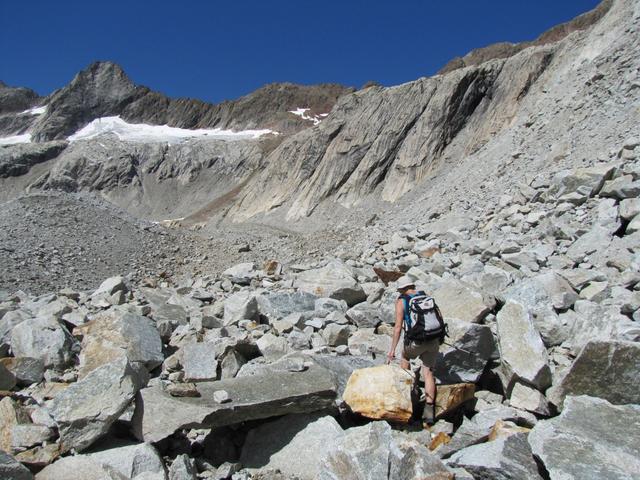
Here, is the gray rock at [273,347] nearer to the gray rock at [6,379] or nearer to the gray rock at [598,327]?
the gray rock at [6,379]

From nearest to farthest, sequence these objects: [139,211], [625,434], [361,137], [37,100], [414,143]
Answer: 1. [625,434]
2. [414,143]
3. [361,137]
4. [139,211]
5. [37,100]

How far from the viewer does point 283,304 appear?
8.52m

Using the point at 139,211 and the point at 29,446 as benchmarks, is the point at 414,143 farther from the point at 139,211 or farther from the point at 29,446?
the point at 139,211

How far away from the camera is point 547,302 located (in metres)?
6.34

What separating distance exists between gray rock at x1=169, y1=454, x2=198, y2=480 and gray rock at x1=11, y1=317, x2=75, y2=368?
11.1 feet

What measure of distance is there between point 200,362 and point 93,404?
178cm

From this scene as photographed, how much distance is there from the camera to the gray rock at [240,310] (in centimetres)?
815

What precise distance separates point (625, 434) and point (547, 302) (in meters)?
2.77

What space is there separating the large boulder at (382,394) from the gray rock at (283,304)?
333 centimetres

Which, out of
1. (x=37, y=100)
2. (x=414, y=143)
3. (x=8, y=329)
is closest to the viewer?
(x=8, y=329)

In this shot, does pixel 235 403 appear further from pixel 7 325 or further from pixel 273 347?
pixel 7 325

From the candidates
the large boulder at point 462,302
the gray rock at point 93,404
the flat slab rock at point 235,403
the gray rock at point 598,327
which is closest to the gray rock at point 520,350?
the gray rock at point 598,327

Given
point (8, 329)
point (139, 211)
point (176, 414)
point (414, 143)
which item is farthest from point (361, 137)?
point (139, 211)

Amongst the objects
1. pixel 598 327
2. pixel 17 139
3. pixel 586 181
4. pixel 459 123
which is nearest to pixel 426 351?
pixel 598 327
